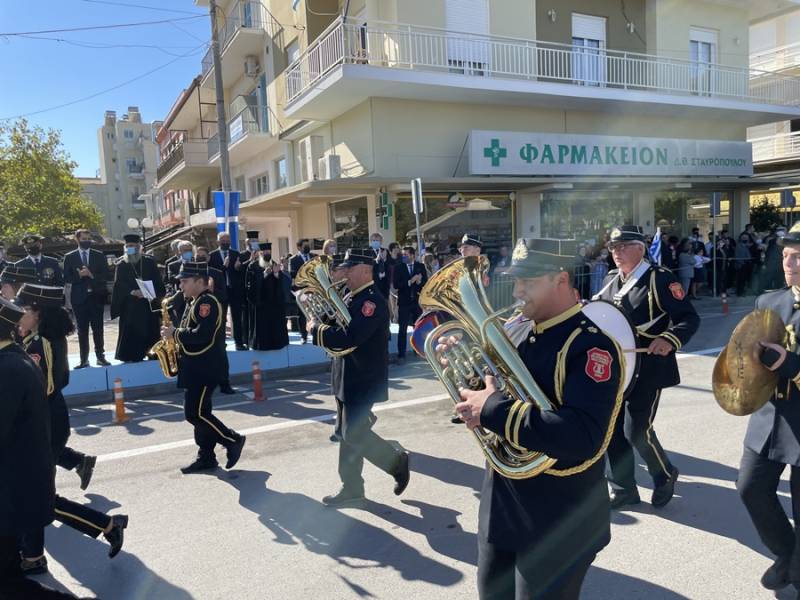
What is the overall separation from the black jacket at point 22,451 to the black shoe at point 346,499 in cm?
223

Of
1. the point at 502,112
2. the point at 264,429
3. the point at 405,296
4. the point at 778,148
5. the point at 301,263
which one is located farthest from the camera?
the point at 778,148

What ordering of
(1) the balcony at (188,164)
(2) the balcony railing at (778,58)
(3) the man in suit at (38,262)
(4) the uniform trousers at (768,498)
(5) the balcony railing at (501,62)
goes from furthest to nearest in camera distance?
(2) the balcony railing at (778,58)
(1) the balcony at (188,164)
(5) the balcony railing at (501,62)
(3) the man in suit at (38,262)
(4) the uniform trousers at (768,498)

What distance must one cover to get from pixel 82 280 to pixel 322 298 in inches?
258

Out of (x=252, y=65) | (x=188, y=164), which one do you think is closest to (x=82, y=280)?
(x=252, y=65)

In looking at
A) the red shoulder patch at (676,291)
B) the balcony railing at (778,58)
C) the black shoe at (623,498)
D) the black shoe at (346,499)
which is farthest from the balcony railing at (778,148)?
the black shoe at (346,499)

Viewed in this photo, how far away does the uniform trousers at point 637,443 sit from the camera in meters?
4.58

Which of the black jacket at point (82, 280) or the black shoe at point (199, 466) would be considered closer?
the black shoe at point (199, 466)

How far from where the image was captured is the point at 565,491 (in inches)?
94.7

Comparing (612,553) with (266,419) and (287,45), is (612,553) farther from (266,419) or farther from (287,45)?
(287,45)

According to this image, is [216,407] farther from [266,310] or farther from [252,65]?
[252,65]

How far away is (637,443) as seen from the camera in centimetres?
460

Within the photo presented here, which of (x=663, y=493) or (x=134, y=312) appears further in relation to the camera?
(x=134, y=312)

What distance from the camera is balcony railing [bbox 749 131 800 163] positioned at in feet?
88.5

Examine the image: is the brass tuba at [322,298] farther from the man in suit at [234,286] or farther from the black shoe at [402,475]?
the man in suit at [234,286]
